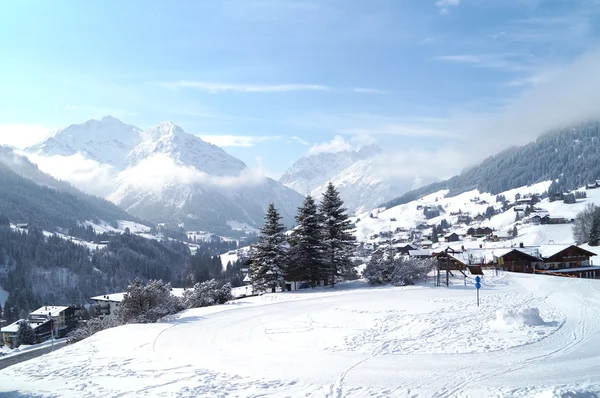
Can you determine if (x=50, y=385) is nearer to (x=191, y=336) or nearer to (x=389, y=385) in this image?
(x=191, y=336)

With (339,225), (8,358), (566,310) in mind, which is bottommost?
(8,358)

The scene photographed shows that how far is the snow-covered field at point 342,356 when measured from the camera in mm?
12781

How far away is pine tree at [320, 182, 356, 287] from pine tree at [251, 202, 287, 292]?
4.79 meters

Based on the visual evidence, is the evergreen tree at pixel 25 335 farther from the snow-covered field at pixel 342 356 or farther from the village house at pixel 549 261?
the village house at pixel 549 261

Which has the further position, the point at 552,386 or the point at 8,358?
the point at 8,358

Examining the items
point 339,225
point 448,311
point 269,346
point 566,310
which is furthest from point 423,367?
point 339,225

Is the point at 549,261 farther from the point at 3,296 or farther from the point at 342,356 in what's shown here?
the point at 3,296

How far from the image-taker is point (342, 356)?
16188 millimetres

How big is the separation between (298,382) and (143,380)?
5265mm

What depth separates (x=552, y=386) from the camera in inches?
481

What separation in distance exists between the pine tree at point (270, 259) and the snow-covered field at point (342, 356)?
13816 millimetres

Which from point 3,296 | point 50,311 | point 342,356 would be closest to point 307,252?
point 342,356

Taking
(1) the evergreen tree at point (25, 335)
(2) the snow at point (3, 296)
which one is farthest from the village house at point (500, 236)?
(2) the snow at point (3, 296)

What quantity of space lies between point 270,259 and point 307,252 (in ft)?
13.5
